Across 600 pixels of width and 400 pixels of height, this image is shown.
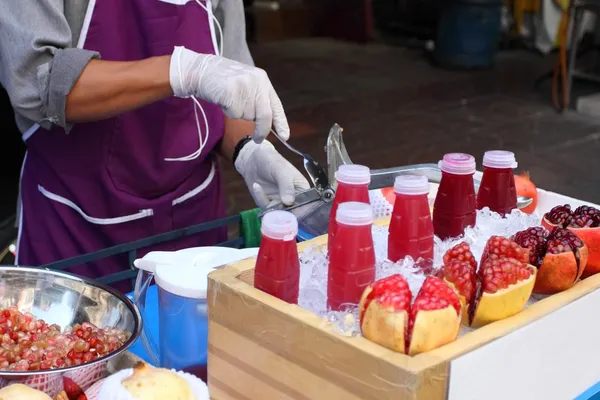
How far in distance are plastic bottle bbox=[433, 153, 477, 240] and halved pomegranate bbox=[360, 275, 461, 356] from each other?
307 millimetres

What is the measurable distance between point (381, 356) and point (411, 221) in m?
0.29

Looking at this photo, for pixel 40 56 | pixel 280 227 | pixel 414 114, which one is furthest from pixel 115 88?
pixel 414 114

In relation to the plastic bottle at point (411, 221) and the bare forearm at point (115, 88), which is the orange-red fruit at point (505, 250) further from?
the bare forearm at point (115, 88)

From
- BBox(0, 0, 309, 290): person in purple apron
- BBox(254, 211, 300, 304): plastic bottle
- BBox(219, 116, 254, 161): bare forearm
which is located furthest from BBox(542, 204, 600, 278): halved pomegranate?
BBox(219, 116, 254, 161): bare forearm

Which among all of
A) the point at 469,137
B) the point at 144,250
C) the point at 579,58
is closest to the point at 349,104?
the point at 469,137

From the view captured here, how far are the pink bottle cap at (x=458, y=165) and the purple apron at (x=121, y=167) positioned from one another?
2.83 ft

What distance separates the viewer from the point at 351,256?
119cm

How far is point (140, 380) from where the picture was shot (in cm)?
125

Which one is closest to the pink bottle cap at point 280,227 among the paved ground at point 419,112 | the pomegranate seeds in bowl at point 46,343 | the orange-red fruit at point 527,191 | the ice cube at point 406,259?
the ice cube at point 406,259

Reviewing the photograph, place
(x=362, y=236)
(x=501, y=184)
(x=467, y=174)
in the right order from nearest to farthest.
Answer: (x=362, y=236) → (x=467, y=174) → (x=501, y=184)

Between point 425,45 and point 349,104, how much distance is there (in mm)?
2897

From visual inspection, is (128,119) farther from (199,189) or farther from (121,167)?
(199,189)

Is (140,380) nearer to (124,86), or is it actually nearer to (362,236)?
(362,236)

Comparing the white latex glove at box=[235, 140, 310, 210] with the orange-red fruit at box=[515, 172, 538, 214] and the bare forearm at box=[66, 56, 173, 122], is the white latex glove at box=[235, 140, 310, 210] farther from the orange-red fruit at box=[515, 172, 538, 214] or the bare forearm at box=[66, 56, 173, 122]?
the orange-red fruit at box=[515, 172, 538, 214]
